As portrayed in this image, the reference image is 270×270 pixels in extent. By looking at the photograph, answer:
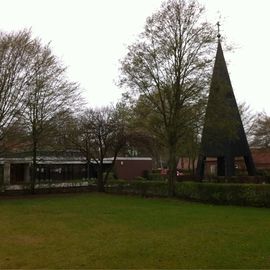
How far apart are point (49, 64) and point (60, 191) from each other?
31.4 ft

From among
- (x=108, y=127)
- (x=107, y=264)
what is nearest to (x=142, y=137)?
(x=108, y=127)

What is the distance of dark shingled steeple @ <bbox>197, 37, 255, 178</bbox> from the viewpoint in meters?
26.3

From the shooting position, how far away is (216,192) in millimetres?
23203

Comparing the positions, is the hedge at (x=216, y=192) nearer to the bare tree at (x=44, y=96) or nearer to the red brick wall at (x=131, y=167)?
the bare tree at (x=44, y=96)

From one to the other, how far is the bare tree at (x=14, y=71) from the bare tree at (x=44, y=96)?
390mm

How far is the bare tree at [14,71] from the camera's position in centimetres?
2762

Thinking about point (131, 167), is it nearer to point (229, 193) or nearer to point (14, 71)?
point (14, 71)

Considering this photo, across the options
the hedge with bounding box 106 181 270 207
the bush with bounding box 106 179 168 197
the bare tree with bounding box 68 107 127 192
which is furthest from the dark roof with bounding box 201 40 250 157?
the bare tree with bounding box 68 107 127 192

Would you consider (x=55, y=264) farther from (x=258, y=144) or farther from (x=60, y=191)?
(x=258, y=144)

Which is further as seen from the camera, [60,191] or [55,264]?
[60,191]

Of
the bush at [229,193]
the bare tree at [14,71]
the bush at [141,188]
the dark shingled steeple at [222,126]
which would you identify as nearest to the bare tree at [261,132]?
the dark shingled steeple at [222,126]

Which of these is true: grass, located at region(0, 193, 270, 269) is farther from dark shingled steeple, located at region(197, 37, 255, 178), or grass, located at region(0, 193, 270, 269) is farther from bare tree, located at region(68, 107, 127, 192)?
bare tree, located at region(68, 107, 127, 192)

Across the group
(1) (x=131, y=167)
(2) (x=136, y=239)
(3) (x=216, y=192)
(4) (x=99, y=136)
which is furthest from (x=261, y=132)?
(2) (x=136, y=239)

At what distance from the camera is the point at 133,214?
17578 millimetres
